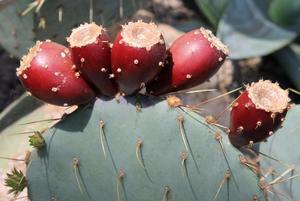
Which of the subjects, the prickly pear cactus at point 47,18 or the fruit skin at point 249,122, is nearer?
the fruit skin at point 249,122

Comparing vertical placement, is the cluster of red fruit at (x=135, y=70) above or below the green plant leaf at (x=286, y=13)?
above

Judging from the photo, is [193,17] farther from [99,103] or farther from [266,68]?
[99,103]

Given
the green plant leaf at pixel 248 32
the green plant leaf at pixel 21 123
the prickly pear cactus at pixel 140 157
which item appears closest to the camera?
the prickly pear cactus at pixel 140 157

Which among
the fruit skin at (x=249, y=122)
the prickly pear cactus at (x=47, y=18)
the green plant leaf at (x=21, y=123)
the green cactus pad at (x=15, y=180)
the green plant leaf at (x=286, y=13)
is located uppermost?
the fruit skin at (x=249, y=122)

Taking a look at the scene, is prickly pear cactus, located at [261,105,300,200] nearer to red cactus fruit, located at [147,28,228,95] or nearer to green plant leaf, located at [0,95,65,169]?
red cactus fruit, located at [147,28,228,95]

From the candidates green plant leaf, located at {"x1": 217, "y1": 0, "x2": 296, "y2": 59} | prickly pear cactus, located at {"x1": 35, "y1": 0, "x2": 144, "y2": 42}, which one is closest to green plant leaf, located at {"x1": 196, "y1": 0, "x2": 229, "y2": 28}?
green plant leaf, located at {"x1": 217, "y1": 0, "x2": 296, "y2": 59}

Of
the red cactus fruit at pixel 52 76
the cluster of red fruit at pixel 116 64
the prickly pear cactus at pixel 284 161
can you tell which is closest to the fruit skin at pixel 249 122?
the cluster of red fruit at pixel 116 64

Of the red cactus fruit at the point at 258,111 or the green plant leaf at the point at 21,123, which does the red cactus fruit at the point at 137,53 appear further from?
the green plant leaf at the point at 21,123

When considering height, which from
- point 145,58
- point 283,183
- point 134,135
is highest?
point 145,58

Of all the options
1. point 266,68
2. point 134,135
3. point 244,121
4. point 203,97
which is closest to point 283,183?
point 244,121
